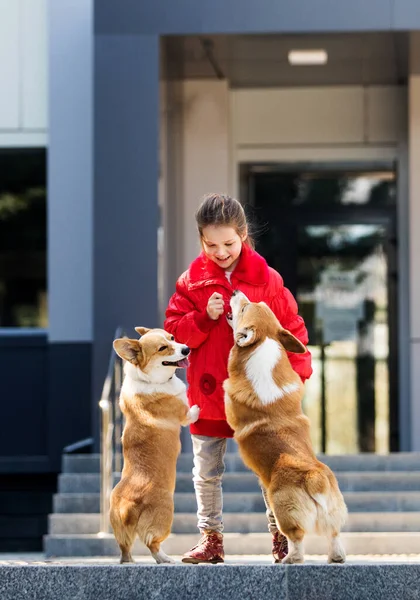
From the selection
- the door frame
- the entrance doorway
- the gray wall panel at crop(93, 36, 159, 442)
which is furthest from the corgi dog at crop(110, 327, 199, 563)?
the entrance doorway

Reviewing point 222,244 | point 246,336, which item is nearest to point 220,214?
point 222,244

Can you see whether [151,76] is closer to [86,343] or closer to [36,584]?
A: [86,343]

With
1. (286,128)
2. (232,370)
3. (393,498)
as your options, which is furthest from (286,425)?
(286,128)

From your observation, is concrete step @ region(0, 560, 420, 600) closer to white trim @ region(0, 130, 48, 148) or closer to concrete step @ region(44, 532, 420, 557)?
concrete step @ region(44, 532, 420, 557)

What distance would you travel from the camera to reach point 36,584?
4.79 m

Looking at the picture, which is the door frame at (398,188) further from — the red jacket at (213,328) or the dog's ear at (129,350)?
the dog's ear at (129,350)

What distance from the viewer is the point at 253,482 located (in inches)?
356

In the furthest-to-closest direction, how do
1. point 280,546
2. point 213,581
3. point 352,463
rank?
point 352,463 < point 280,546 < point 213,581

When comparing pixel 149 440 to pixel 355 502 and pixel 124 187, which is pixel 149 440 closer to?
pixel 355 502

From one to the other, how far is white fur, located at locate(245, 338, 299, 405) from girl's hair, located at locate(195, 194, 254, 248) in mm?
614

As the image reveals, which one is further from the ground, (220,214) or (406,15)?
(406,15)

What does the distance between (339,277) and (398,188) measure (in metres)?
1.13

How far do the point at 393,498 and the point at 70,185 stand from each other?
4.24 m

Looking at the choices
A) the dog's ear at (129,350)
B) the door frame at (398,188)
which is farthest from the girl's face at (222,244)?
the door frame at (398,188)
